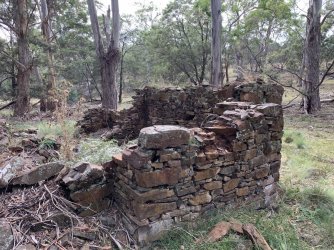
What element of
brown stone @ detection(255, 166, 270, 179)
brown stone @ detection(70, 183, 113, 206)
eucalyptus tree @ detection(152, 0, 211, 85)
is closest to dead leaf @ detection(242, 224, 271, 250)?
brown stone @ detection(255, 166, 270, 179)

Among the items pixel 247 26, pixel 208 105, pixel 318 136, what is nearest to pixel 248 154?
pixel 208 105

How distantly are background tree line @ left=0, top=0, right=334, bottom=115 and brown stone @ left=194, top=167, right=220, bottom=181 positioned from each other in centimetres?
297

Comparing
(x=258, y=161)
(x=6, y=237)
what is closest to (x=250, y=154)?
(x=258, y=161)

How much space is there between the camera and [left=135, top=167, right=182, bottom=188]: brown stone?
280 centimetres

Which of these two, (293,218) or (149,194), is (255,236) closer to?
(293,218)

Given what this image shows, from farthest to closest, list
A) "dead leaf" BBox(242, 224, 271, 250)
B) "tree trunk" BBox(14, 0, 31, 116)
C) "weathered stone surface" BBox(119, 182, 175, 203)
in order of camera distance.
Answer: "tree trunk" BBox(14, 0, 31, 116) → "dead leaf" BBox(242, 224, 271, 250) → "weathered stone surface" BBox(119, 182, 175, 203)

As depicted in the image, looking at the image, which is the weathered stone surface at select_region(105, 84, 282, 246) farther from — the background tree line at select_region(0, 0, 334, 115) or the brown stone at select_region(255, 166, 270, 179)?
the background tree line at select_region(0, 0, 334, 115)

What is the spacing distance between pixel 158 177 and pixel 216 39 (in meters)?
9.65

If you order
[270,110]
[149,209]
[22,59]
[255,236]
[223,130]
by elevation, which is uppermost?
[22,59]

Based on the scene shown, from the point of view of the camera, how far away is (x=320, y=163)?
5.88 metres

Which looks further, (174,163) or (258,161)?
(258,161)

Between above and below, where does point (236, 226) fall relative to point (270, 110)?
below

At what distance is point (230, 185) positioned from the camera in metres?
3.45

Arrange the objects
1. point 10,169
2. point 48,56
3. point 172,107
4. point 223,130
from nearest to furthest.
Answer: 1. point 10,169
2. point 223,130
3. point 172,107
4. point 48,56
